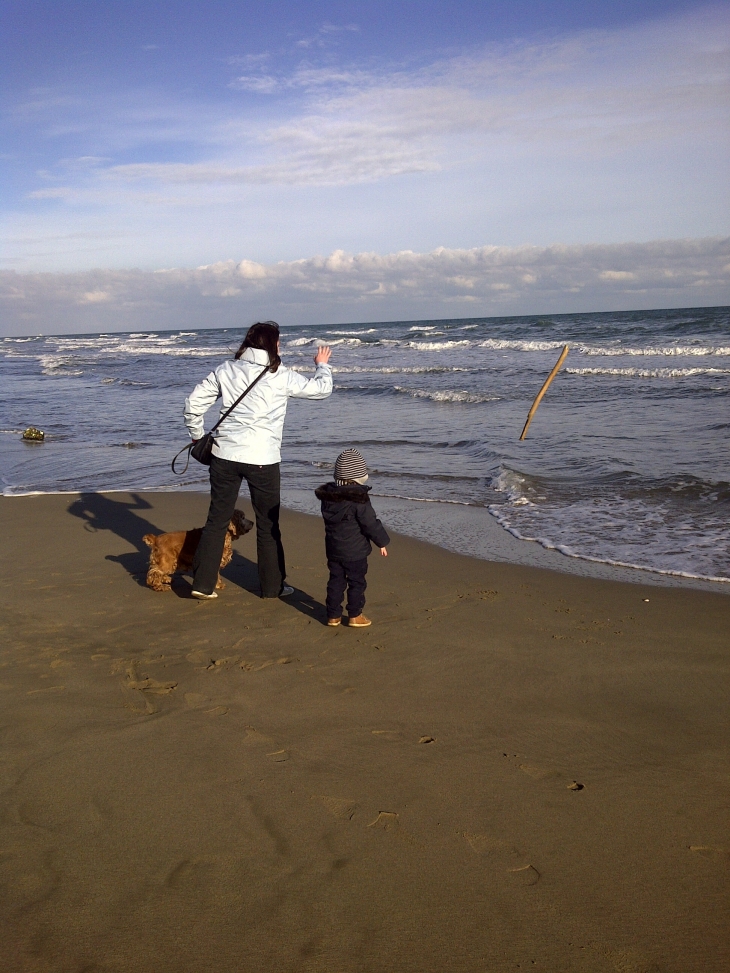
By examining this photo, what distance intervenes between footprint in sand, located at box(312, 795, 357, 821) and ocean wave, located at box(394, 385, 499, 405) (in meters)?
14.4

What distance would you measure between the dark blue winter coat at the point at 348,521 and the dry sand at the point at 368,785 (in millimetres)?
523

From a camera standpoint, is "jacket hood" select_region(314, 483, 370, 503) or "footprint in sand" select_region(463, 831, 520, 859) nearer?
"footprint in sand" select_region(463, 831, 520, 859)

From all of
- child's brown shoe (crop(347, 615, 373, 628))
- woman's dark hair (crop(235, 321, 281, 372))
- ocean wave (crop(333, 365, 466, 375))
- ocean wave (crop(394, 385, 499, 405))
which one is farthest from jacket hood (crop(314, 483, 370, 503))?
ocean wave (crop(333, 365, 466, 375))

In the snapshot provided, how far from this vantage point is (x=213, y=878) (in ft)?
8.18

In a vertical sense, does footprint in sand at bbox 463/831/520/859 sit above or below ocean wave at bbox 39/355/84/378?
below

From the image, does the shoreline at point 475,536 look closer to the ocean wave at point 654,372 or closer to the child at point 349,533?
the child at point 349,533

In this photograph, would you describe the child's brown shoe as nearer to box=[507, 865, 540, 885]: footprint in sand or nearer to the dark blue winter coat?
the dark blue winter coat

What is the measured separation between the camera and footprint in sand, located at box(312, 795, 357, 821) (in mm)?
2820

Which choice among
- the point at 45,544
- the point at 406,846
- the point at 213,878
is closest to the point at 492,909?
the point at 406,846

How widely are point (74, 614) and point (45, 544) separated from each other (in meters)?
2.12

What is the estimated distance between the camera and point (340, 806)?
9.43ft

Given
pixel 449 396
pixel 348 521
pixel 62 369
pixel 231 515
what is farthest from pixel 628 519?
pixel 62 369

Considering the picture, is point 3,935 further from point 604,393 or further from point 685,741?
point 604,393

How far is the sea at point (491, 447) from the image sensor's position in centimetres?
727
